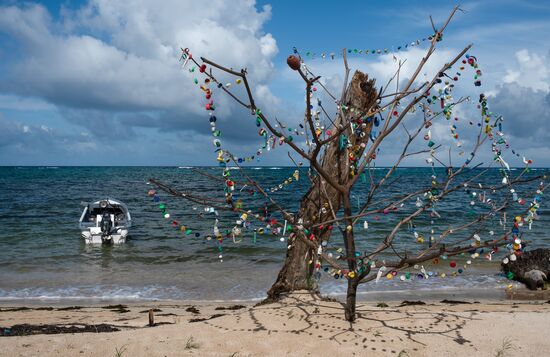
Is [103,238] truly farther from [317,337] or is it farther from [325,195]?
[317,337]

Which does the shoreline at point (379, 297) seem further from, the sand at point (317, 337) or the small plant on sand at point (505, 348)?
the small plant on sand at point (505, 348)

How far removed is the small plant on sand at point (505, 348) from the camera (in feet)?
17.4

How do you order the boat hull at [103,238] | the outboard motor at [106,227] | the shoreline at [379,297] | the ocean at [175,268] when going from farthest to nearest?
1. the outboard motor at [106,227]
2. the boat hull at [103,238]
3. the ocean at [175,268]
4. the shoreline at [379,297]

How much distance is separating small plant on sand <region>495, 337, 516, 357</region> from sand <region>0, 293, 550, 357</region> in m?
0.01

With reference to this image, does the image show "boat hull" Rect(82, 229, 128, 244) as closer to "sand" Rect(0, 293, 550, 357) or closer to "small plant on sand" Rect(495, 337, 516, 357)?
"sand" Rect(0, 293, 550, 357)

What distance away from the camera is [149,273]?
1454cm

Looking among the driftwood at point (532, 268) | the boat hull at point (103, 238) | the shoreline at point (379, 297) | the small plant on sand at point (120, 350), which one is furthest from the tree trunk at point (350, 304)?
the boat hull at point (103, 238)

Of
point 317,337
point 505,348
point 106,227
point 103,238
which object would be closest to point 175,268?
point 103,238

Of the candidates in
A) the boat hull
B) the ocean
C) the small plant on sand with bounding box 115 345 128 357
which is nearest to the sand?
the small plant on sand with bounding box 115 345 128 357

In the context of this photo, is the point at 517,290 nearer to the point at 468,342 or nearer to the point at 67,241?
the point at 468,342

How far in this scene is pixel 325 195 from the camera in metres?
6.52

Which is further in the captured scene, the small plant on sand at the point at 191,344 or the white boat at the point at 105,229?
the white boat at the point at 105,229

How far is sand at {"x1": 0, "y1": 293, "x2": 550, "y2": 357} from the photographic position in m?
5.26

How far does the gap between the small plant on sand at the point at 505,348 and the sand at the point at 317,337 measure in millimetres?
11
